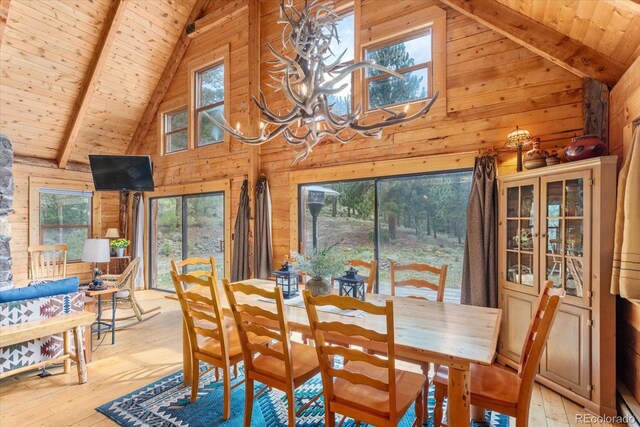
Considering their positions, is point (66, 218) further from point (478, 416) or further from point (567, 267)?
point (567, 267)

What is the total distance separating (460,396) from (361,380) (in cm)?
51

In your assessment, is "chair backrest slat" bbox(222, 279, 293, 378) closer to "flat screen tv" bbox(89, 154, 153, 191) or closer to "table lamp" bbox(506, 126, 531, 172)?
"table lamp" bbox(506, 126, 531, 172)

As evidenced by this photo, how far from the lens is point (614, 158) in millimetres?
2393

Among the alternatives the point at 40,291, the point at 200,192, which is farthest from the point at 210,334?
the point at 200,192

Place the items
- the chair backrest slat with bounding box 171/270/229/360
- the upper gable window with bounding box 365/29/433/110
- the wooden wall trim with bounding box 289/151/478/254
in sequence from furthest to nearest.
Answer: the upper gable window with bounding box 365/29/433/110 < the wooden wall trim with bounding box 289/151/478/254 < the chair backrest slat with bounding box 171/270/229/360

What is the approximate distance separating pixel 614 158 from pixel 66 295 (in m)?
4.74

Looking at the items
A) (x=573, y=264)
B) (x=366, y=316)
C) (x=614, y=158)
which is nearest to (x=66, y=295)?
(x=366, y=316)

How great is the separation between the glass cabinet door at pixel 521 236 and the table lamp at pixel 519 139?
0.29 m

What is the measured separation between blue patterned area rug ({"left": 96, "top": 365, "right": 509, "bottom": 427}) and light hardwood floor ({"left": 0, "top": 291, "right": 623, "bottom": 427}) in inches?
6.0

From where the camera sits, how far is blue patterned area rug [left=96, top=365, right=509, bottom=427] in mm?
2316

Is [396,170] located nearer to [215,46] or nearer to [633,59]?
[633,59]

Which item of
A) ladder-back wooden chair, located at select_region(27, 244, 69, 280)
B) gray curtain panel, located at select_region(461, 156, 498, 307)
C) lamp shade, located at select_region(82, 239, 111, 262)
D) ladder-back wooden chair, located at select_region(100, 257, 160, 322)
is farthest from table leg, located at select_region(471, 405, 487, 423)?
ladder-back wooden chair, located at select_region(27, 244, 69, 280)

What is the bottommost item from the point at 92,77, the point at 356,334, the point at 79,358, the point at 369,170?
the point at 79,358

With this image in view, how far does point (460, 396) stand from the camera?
165 centimetres
